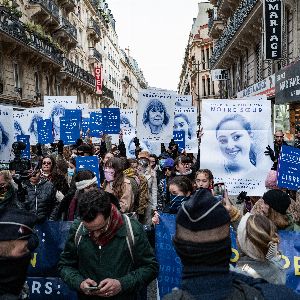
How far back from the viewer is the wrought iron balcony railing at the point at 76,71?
33.5 metres

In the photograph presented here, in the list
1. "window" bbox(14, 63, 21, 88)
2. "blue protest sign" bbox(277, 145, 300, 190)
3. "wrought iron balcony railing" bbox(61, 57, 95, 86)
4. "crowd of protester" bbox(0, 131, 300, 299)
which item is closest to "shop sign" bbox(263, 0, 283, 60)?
"crowd of protester" bbox(0, 131, 300, 299)

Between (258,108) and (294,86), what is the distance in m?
9.40

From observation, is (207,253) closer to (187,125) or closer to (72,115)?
(72,115)

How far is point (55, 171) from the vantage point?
638cm

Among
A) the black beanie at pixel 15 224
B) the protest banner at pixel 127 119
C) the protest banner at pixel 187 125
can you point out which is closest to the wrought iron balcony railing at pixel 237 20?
the protest banner at pixel 127 119

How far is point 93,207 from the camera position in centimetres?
274

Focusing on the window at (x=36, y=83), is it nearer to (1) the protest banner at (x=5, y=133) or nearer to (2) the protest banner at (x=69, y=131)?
(2) the protest banner at (x=69, y=131)

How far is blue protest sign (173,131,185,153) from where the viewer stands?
11.5m

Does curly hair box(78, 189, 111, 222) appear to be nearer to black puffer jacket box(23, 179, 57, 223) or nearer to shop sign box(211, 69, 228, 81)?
black puffer jacket box(23, 179, 57, 223)

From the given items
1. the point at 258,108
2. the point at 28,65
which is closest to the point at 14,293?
the point at 258,108

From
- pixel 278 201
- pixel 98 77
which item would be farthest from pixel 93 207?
pixel 98 77

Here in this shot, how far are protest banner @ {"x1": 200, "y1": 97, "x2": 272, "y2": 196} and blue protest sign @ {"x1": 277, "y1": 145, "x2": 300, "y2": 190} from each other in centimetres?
32

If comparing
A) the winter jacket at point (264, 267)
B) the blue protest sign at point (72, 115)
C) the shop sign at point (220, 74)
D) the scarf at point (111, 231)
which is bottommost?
the winter jacket at point (264, 267)

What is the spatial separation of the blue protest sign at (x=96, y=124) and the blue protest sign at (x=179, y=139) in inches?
90.4
